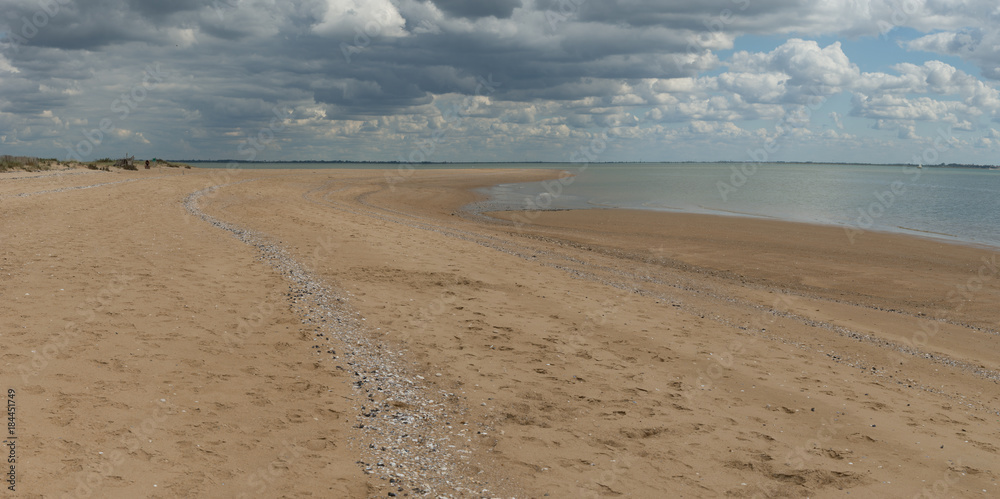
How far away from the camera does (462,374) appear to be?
30.9 ft

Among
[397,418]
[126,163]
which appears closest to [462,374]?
[397,418]

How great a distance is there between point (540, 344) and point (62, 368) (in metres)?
7.39

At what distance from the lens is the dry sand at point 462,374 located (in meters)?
6.61

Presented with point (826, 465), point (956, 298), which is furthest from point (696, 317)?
point (956, 298)

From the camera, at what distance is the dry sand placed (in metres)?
6.61

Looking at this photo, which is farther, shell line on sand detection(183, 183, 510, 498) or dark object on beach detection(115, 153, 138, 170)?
dark object on beach detection(115, 153, 138, 170)

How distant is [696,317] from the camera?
14.0m

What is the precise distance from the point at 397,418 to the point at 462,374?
186 centimetres

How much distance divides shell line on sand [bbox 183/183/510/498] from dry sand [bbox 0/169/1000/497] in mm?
41

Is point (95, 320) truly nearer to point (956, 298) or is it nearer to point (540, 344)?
point (540, 344)

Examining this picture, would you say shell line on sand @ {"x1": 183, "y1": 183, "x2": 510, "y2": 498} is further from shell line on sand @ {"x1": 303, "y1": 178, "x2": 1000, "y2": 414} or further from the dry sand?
→ shell line on sand @ {"x1": 303, "y1": 178, "x2": 1000, "y2": 414}

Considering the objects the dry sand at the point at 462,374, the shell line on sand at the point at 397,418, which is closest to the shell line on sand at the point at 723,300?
the dry sand at the point at 462,374

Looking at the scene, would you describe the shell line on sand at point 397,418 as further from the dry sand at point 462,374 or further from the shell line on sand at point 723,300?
the shell line on sand at point 723,300

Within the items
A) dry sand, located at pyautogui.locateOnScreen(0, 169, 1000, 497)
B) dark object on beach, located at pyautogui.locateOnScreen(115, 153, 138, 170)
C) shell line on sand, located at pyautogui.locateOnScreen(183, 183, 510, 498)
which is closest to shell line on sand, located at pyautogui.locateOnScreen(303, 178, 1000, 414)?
dry sand, located at pyautogui.locateOnScreen(0, 169, 1000, 497)
